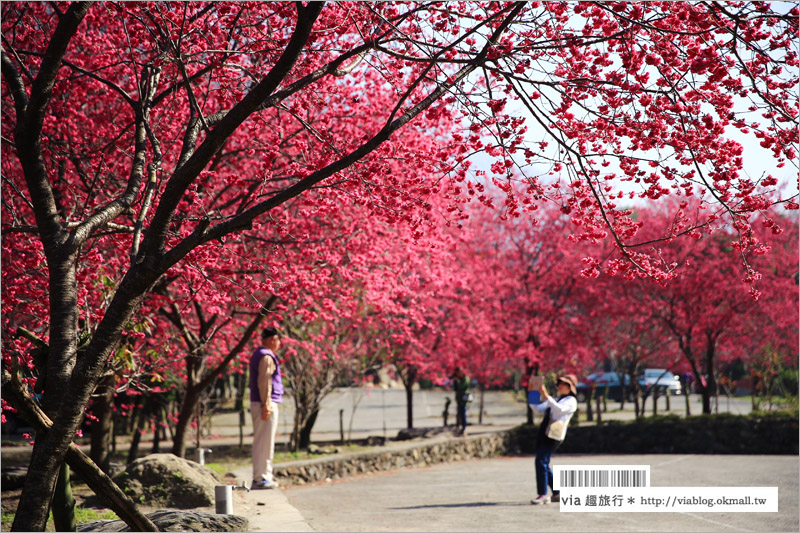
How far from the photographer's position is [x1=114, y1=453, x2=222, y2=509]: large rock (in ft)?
27.9

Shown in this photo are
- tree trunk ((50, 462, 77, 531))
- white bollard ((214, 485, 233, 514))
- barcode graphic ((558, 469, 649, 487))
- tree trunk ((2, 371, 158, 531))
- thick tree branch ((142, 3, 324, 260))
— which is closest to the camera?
thick tree branch ((142, 3, 324, 260))

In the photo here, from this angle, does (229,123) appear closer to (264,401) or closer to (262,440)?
(264,401)

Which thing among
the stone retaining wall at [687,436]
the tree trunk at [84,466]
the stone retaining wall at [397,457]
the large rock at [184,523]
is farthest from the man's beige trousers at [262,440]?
the stone retaining wall at [687,436]

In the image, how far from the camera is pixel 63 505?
6.06 metres

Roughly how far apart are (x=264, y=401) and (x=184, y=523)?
5.89 feet

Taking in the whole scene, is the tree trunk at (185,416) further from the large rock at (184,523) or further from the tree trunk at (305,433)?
the tree trunk at (305,433)

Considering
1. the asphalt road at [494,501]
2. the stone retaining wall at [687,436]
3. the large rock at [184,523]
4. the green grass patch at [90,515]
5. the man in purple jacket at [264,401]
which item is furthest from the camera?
the stone retaining wall at [687,436]

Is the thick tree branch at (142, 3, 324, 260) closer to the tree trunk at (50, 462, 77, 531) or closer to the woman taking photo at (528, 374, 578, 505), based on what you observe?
the tree trunk at (50, 462, 77, 531)

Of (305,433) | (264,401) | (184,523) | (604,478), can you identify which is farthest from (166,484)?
(305,433)

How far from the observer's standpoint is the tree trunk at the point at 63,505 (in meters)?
6.06

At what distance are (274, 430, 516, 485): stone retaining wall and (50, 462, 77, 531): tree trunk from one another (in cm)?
577

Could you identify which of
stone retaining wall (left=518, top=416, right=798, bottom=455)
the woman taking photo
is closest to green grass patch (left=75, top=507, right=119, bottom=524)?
the woman taking photo

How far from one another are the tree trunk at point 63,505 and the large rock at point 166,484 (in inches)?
95.1

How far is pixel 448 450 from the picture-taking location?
1702cm
